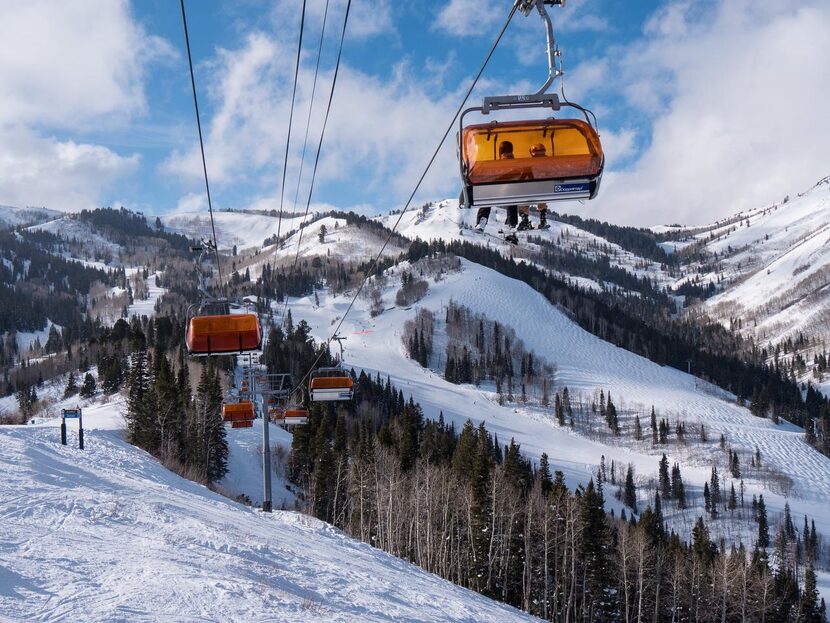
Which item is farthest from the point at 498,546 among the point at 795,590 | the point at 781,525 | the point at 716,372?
the point at 716,372

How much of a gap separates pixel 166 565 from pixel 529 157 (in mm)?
9164

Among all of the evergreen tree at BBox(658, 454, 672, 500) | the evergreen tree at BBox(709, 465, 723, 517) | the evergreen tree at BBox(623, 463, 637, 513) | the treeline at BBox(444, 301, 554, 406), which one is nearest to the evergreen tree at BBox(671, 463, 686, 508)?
the evergreen tree at BBox(658, 454, 672, 500)

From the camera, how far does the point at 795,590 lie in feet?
192

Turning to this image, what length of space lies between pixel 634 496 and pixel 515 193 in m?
108

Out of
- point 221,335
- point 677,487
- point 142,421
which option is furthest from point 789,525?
point 221,335

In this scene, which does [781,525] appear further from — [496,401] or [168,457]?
[168,457]

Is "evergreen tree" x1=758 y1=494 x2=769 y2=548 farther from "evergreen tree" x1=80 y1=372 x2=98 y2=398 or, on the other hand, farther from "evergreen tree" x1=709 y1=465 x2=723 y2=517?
"evergreen tree" x1=80 y1=372 x2=98 y2=398

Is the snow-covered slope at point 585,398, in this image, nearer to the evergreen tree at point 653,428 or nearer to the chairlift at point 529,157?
the evergreen tree at point 653,428

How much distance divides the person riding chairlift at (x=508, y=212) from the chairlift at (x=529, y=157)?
10 millimetres

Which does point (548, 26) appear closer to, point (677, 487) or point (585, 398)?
point (677, 487)

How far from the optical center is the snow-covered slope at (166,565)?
9164 millimetres

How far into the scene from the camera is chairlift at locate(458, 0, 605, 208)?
6629 mm

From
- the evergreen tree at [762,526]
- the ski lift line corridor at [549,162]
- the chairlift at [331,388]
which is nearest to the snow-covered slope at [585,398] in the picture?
the evergreen tree at [762,526]

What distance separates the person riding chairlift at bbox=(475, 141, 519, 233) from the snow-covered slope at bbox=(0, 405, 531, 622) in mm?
6548
